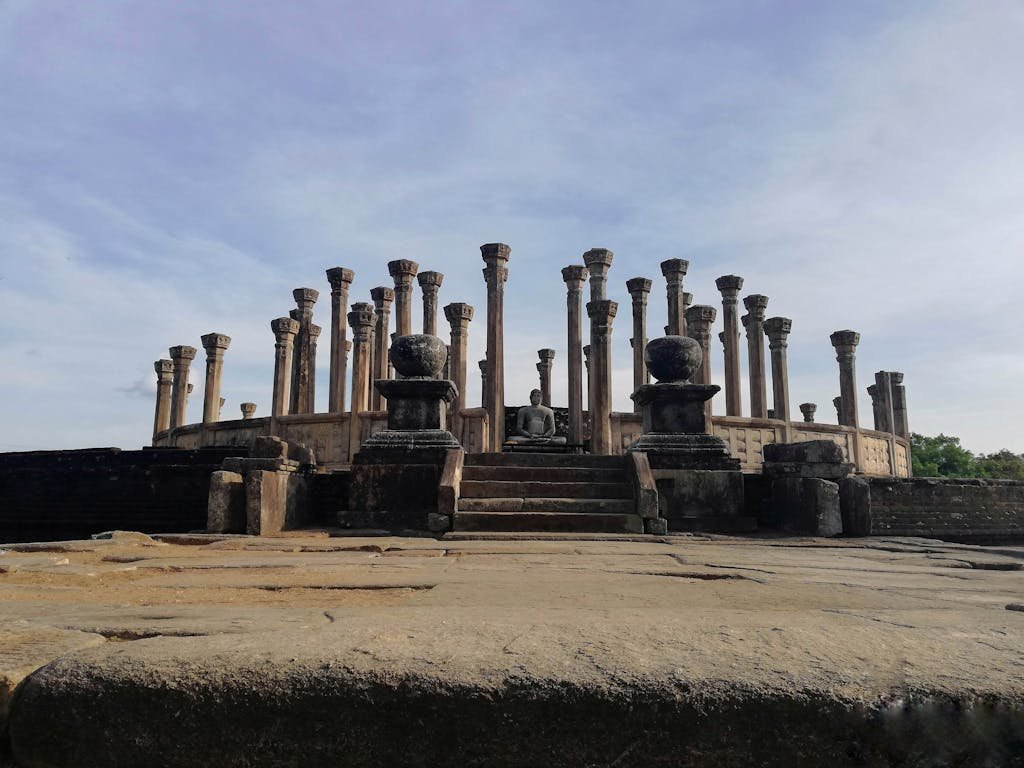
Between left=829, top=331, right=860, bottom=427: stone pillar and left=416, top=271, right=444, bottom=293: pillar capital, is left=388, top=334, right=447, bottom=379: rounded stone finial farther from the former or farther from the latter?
left=829, top=331, right=860, bottom=427: stone pillar

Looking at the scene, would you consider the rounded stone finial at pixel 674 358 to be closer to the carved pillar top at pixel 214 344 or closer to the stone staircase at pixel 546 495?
the stone staircase at pixel 546 495

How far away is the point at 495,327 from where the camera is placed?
18.3 meters

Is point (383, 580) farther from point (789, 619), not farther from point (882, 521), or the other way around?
point (882, 521)

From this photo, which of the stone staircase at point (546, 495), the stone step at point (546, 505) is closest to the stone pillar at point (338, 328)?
the stone staircase at point (546, 495)

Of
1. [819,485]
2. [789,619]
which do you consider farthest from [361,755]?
[819,485]

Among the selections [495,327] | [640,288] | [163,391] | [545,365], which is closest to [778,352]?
[640,288]

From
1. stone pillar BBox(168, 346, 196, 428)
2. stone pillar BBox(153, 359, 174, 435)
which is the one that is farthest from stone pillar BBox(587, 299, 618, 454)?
stone pillar BBox(153, 359, 174, 435)

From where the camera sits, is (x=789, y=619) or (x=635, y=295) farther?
(x=635, y=295)

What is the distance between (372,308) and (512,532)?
1527cm

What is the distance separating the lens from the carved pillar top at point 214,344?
2173 cm

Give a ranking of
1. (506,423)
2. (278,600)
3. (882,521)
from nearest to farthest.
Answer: (278,600)
(882,521)
(506,423)

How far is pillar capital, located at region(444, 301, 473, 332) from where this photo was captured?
21281mm

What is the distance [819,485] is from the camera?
295 inches

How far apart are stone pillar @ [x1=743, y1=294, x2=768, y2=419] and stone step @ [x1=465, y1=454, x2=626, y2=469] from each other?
12898mm
